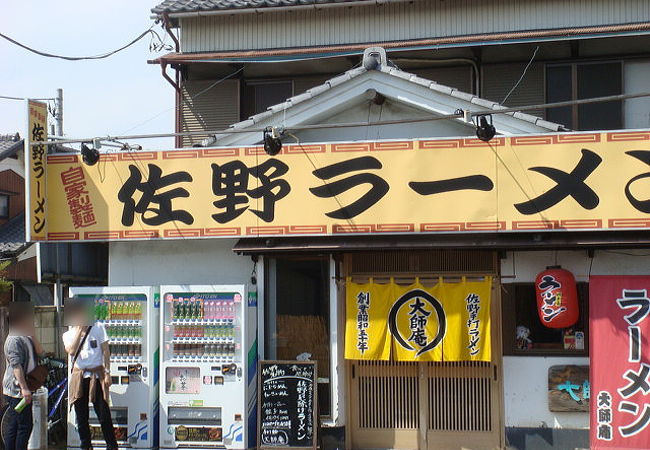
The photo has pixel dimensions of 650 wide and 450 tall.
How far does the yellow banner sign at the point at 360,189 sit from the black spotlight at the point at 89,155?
10 centimetres

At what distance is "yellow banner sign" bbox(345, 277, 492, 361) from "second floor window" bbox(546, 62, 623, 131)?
16.9 feet

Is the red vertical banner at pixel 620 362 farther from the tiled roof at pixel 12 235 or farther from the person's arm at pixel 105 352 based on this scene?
the tiled roof at pixel 12 235

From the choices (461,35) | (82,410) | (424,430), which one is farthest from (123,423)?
(461,35)

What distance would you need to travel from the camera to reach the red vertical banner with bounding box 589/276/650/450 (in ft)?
32.9

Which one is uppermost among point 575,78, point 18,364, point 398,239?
point 575,78

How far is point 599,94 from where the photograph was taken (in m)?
14.1

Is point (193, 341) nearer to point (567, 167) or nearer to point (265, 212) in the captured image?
point (265, 212)

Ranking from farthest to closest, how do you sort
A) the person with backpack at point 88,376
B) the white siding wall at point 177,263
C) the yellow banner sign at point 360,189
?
1. the white siding wall at point 177,263
2. the person with backpack at point 88,376
3. the yellow banner sign at point 360,189

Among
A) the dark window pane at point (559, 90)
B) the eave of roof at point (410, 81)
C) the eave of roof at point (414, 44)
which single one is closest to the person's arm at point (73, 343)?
the eave of roof at point (410, 81)

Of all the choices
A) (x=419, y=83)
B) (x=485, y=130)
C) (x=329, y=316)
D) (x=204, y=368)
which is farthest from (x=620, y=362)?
(x=204, y=368)

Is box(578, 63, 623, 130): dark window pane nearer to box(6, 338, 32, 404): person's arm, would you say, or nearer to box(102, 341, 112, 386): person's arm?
box(102, 341, 112, 386): person's arm

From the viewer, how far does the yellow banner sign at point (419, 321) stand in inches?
413

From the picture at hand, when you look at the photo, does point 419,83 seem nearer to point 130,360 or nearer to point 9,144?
point 130,360

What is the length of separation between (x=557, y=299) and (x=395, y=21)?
7225mm
